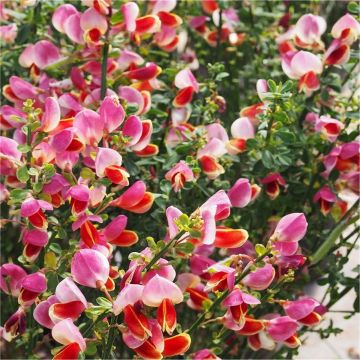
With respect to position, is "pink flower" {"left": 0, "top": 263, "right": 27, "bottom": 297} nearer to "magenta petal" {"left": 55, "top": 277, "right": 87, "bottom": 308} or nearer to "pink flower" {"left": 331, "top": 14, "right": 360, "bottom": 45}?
"magenta petal" {"left": 55, "top": 277, "right": 87, "bottom": 308}

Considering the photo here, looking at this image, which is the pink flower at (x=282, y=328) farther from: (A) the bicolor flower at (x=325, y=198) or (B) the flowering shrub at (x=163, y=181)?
(A) the bicolor flower at (x=325, y=198)

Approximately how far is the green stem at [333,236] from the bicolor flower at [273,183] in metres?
0.12

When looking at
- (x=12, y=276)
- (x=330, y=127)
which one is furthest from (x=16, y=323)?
(x=330, y=127)

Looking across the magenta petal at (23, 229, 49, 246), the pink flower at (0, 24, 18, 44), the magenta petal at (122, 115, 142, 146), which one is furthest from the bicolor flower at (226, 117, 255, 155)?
the pink flower at (0, 24, 18, 44)

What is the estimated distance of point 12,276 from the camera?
3.31 feet

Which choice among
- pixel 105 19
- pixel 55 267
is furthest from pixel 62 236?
pixel 105 19

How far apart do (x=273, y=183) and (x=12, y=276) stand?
0.40m

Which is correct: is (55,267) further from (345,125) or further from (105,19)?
(345,125)

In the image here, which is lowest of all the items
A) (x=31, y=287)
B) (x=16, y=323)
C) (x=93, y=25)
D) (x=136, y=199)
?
(x=16, y=323)

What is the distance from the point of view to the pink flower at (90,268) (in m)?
0.80

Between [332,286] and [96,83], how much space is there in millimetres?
494

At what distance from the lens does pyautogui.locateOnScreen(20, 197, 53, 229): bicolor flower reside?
0.85 meters

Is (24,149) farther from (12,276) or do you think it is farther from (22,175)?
(12,276)

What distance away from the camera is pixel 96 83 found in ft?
3.80
